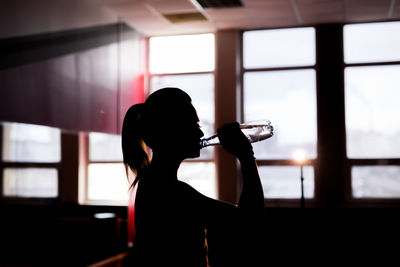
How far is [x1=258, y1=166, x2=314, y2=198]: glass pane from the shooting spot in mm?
5930

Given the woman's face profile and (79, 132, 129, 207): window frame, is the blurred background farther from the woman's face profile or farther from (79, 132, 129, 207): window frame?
the woman's face profile

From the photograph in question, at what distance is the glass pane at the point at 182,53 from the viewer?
628cm

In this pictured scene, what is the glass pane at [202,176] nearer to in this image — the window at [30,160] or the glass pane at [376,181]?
the glass pane at [376,181]

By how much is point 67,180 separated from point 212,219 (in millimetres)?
3510

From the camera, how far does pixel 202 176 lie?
623 cm

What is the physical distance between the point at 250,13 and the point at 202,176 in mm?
2081

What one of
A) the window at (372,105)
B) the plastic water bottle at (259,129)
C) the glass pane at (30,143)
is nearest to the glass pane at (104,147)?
the glass pane at (30,143)

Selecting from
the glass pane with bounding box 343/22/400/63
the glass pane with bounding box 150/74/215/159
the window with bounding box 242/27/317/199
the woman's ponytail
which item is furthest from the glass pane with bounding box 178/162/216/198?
the woman's ponytail

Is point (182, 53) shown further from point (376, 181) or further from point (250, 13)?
point (376, 181)

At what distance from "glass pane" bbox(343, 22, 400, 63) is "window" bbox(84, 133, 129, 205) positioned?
2.93m

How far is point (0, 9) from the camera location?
3.35 metres

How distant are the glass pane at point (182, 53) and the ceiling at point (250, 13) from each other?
206 mm

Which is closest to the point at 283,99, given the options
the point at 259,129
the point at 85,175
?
the point at 85,175

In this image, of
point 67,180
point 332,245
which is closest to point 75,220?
point 67,180
